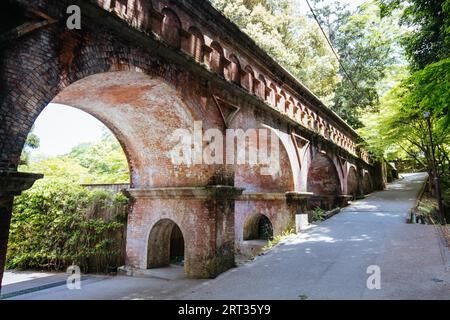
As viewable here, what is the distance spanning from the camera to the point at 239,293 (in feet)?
18.7

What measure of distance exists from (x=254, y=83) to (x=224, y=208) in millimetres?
4233

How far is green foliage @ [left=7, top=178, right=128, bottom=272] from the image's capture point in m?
9.39

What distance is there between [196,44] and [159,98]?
1.57m

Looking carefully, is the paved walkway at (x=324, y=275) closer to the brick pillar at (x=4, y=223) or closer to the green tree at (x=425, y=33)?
the brick pillar at (x=4, y=223)

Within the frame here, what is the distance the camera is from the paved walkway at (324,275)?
5422 millimetres

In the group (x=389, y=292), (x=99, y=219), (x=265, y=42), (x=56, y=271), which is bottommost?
(x=56, y=271)

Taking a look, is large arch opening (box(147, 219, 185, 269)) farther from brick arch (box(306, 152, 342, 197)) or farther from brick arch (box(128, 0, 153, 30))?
brick arch (box(306, 152, 342, 197))

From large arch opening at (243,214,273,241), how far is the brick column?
10.6m

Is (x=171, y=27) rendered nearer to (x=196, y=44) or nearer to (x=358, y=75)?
(x=196, y=44)

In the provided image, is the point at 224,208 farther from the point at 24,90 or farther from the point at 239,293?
the point at 24,90

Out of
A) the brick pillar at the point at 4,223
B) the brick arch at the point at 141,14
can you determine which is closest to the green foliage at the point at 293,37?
the brick arch at the point at 141,14

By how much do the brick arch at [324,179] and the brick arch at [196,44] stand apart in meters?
11.4

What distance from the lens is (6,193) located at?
3.57 metres

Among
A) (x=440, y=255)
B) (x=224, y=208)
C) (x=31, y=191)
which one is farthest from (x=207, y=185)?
(x=31, y=191)
